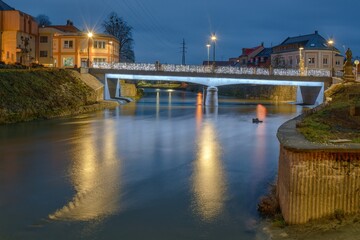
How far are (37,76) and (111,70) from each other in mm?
16192

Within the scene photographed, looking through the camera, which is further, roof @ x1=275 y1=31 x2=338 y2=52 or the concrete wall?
roof @ x1=275 y1=31 x2=338 y2=52

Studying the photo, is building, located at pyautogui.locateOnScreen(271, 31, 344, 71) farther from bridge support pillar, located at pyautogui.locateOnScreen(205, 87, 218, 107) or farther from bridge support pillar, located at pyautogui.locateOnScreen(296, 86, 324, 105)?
bridge support pillar, located at pyautogui.locateOnScreen(205, 87, 218, 107)

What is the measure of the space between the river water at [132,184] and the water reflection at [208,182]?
0.03 m

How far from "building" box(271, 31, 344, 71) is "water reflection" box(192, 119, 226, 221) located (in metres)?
61.3

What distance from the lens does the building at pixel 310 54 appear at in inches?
3263

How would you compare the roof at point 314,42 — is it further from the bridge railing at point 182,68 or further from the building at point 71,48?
the building at point 71,48

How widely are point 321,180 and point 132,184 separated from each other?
6817 millimetres

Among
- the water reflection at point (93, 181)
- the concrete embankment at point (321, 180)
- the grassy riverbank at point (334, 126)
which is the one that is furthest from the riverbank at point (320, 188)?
the water reflection at point (93, 181)

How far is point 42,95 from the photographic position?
37.8 meters

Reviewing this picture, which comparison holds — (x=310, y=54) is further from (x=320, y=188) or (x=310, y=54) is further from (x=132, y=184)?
(x=320, y=188)

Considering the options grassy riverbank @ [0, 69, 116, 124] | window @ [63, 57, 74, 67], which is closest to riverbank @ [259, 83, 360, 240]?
grassy riverbank @ [0, 69, 116, 124]

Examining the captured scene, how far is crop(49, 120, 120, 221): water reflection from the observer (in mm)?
11070

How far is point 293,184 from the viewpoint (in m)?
8.90

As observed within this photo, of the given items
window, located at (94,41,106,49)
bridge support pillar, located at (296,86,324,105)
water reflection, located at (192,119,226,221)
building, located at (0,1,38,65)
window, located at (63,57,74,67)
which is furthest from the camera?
window, located at (63,57,74,67)
